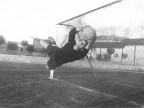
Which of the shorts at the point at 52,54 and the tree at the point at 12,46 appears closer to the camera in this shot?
the shorts at the point at 52,54

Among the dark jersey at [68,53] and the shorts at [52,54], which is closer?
the dark jersey at [68,53]

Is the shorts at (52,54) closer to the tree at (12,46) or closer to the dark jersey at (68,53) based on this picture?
the dark jersey at (68,53)

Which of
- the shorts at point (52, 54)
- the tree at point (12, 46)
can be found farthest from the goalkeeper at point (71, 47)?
the tree at point (12, 46)

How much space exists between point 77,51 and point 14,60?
3657cm

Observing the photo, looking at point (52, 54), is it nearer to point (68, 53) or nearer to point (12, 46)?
point (68, 53)

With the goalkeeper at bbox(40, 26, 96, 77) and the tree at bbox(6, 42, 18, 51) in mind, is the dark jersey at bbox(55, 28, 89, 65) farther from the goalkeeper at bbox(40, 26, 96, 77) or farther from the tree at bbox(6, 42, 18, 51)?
the tree at bbox(6, 42, 18, 51)

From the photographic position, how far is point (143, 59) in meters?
20.3

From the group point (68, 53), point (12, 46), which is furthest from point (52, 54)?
point (12, 46)

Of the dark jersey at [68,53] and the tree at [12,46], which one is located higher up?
the tree at [12,46]

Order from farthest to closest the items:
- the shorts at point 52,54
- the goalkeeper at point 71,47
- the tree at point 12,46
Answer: the tree at point 12,46 → the shorts at point 52,54 → the goalkeeper at point 71,47

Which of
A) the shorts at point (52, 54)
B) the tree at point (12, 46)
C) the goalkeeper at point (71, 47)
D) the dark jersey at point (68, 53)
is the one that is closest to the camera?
the goalkeeper at point (71, 47)

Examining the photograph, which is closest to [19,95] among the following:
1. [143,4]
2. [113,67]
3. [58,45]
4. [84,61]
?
[58,45]

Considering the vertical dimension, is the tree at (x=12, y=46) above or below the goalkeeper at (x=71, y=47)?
above

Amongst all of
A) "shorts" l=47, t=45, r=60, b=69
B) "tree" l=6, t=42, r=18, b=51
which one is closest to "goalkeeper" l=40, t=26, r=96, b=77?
"shorts" l=47, t=45, r=60, b=69
